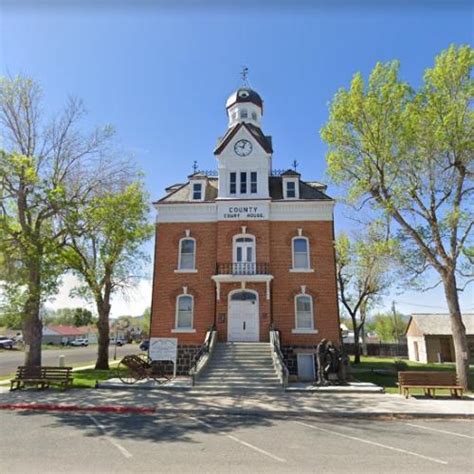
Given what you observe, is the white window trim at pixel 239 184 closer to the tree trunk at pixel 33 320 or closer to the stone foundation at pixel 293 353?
the stone foundation at pixel 293 353

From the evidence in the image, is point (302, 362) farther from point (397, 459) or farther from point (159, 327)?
point (397, 459)

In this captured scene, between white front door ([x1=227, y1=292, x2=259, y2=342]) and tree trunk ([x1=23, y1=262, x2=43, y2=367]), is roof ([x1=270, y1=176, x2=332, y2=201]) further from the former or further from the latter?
tree trunk ([x1=23, y1=262, x2=43, y2=367])

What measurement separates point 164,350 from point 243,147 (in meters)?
12.6

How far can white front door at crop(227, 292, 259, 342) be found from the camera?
19.7 metres

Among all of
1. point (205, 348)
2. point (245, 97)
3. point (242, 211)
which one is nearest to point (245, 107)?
point (245, 97)

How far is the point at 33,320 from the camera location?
18.0 m

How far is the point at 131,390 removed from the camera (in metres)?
15.3

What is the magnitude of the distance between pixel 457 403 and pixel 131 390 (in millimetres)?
12274

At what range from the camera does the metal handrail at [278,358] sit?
15.5m

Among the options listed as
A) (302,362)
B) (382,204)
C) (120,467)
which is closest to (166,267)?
(302,362)

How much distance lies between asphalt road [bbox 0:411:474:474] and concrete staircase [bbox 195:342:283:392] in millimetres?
4092

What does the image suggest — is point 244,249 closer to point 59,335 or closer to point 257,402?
point 257,402

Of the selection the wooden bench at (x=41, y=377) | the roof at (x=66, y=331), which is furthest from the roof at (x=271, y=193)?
the roof at (x=66, y=331)

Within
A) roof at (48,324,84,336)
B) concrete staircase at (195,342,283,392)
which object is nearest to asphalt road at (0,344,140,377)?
concrete staircase at (195,342,283,392)
